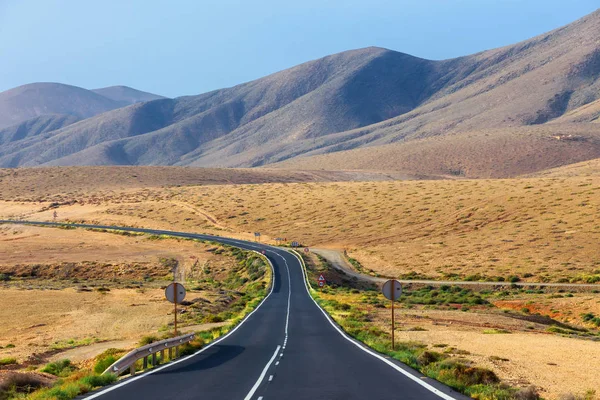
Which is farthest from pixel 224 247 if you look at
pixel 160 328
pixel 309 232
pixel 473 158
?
pixel 473 158

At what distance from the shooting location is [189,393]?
44.0ft

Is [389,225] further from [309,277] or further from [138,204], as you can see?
[138,204]

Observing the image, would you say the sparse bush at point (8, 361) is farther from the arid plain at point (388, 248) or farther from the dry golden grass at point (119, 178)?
the dry golden grass at point (119, 178)

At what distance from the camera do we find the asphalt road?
1317 centimetres

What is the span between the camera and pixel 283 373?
647 inches

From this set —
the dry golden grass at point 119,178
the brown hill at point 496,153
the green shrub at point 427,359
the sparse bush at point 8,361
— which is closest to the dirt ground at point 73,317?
the sparse bush at point 8,361

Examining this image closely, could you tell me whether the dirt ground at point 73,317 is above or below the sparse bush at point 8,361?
below

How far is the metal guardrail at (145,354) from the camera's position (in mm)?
15805

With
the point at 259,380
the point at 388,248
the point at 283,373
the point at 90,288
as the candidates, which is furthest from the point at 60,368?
the point at 388,248

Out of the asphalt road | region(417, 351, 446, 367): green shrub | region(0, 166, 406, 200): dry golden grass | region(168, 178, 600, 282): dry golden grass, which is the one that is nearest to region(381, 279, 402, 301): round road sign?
the asphalt road

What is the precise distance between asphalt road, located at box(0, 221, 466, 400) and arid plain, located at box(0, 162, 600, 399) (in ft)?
9.93

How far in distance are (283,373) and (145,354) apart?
3.80 metres

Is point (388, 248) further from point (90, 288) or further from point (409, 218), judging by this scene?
point (90, 288)

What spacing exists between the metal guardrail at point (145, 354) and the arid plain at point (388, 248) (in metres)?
7.94
